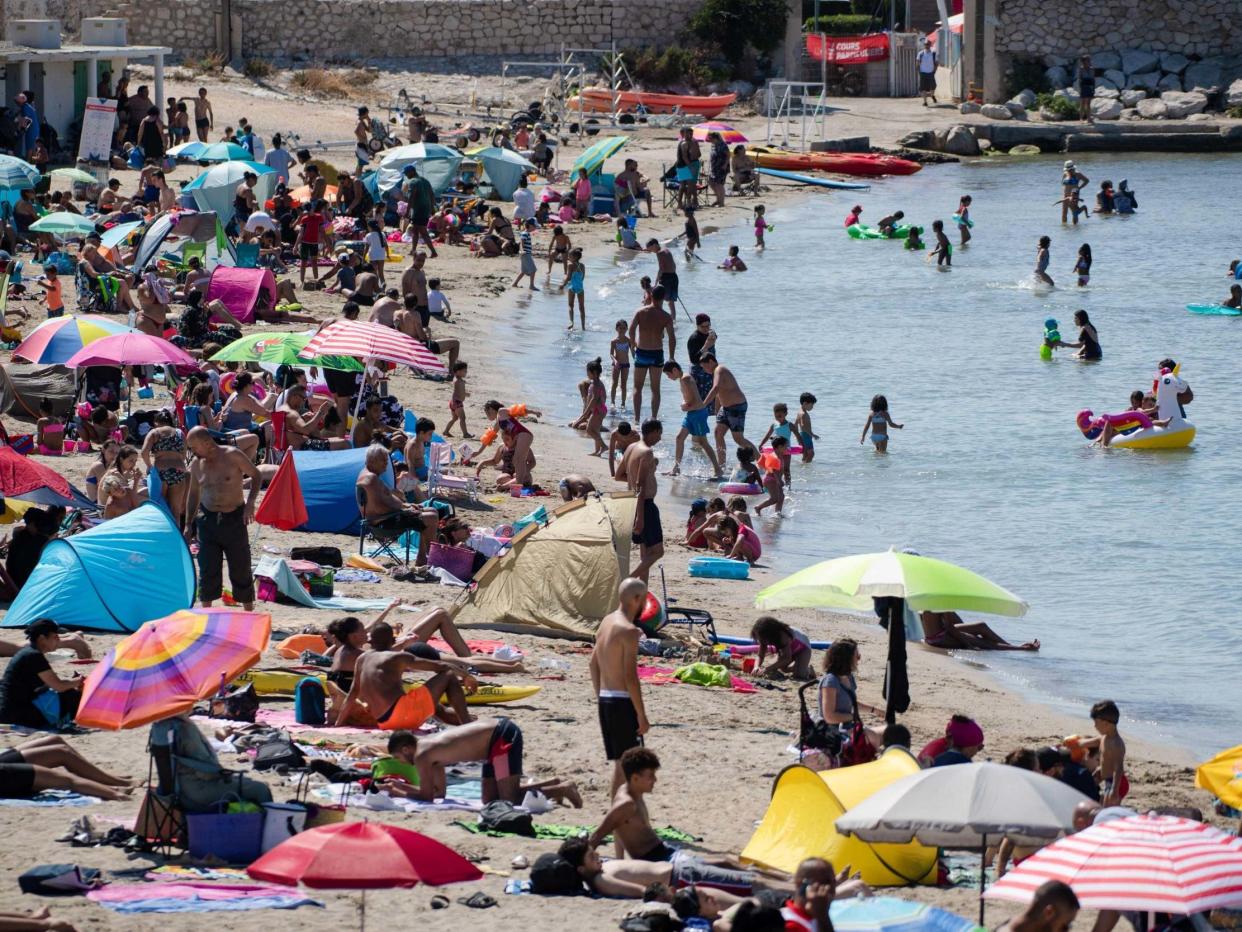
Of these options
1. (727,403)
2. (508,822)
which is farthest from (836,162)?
(508,822)

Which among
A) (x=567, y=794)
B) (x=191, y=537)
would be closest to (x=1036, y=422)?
(x=191, y=537)

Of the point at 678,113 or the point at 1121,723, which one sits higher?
the point at 678,113

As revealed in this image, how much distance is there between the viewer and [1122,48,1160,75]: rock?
50.0 meters

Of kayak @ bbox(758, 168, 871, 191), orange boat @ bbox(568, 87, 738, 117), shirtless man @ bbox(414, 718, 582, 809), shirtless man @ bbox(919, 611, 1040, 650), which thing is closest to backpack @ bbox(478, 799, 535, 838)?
shirtless man @ bbox(414, 718, 582, 809)

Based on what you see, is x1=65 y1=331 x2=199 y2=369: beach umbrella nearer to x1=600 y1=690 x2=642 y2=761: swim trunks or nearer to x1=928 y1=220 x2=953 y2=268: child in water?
x1=600 y1=690 x2=642 y2=761: swim trunks

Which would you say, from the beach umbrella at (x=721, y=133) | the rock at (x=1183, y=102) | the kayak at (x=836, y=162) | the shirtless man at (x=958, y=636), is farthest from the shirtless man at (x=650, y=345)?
the rock at (x=1183, y=102)

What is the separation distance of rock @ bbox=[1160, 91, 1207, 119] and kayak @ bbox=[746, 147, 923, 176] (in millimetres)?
10342

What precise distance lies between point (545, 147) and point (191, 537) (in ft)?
79.9

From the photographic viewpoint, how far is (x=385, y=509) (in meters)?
12.8

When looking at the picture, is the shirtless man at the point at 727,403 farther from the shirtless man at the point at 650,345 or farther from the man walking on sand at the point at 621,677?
the man walking on sand at the point at 621,677

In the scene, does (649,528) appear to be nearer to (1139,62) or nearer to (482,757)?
(482,757)

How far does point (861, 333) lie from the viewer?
85.8ft

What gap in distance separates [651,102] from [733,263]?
48.1 feet

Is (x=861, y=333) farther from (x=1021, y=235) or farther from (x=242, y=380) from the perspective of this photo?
(x=242, y=380)
